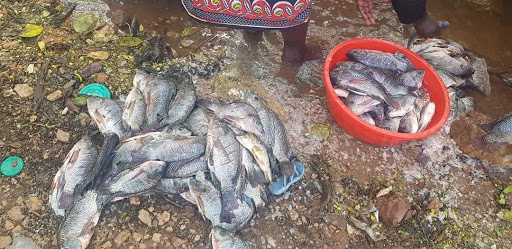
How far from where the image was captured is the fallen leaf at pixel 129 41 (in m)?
3.83

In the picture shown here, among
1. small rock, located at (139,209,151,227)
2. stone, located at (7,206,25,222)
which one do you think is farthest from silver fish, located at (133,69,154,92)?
stone, located at (7,206,25,222)

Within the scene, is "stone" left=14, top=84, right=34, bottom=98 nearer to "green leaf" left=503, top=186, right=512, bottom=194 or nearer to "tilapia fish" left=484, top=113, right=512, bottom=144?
"tilapia fish" left=484, top=113, right=512, bottom=144

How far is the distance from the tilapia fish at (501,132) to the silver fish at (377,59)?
0.89 meters

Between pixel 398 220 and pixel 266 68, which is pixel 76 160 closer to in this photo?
pixel 266 68

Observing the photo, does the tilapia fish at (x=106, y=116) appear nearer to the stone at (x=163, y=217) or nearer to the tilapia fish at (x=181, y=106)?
the tilapia fish at (x=181, y=106)

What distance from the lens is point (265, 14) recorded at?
3174mm

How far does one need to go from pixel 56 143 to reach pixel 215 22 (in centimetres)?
154

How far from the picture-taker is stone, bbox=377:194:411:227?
2984 millimetres

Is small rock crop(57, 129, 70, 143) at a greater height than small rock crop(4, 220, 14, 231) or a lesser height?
greater

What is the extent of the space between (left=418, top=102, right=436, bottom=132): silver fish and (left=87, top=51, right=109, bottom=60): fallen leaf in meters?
2.80

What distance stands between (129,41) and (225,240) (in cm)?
219

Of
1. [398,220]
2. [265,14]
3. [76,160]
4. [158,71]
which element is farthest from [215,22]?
[398,220]

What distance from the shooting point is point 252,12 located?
3.16m

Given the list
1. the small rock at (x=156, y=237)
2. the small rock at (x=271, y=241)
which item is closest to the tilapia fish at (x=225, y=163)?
the small rock at (x=271, y=241)
